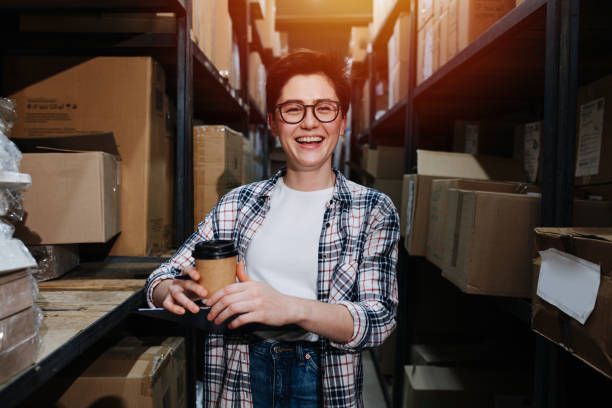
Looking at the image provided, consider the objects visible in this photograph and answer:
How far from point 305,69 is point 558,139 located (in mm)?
662

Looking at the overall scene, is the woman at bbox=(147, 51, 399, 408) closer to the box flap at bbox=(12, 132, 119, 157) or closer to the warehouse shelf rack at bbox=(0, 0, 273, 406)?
the warehouse shelf rack at bbox=(0, 0, 273, 406)

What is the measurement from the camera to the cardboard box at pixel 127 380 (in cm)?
96

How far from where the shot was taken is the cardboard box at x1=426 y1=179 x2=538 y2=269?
1.14m

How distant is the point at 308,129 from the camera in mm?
1011

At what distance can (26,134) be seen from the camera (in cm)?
116

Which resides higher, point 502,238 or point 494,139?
point 494,139

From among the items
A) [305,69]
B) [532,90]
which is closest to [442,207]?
[305,69]

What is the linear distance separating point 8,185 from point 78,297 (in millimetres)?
377

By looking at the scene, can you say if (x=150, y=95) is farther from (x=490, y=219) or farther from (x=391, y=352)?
(x=391, y=352)

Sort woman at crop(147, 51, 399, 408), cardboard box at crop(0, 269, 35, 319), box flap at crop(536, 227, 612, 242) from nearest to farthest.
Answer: cardboard box at crop(0, 269, 35, 319), box flap at crop(536, 227, 612, 242), woman at crop(147, 51, 399, 408)

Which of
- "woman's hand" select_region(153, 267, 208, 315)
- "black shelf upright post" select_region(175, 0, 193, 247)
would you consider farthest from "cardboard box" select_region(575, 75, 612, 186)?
"black shelf upright post" select_region(175, 0, 193, 247)

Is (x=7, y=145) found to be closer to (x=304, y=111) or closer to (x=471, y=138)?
(x=304, y=111)

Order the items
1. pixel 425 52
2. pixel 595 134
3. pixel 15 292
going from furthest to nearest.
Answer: pixel 425 52
pixel 595 134
pixel 15 292

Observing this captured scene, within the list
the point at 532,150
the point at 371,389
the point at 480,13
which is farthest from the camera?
the point at 371,389
